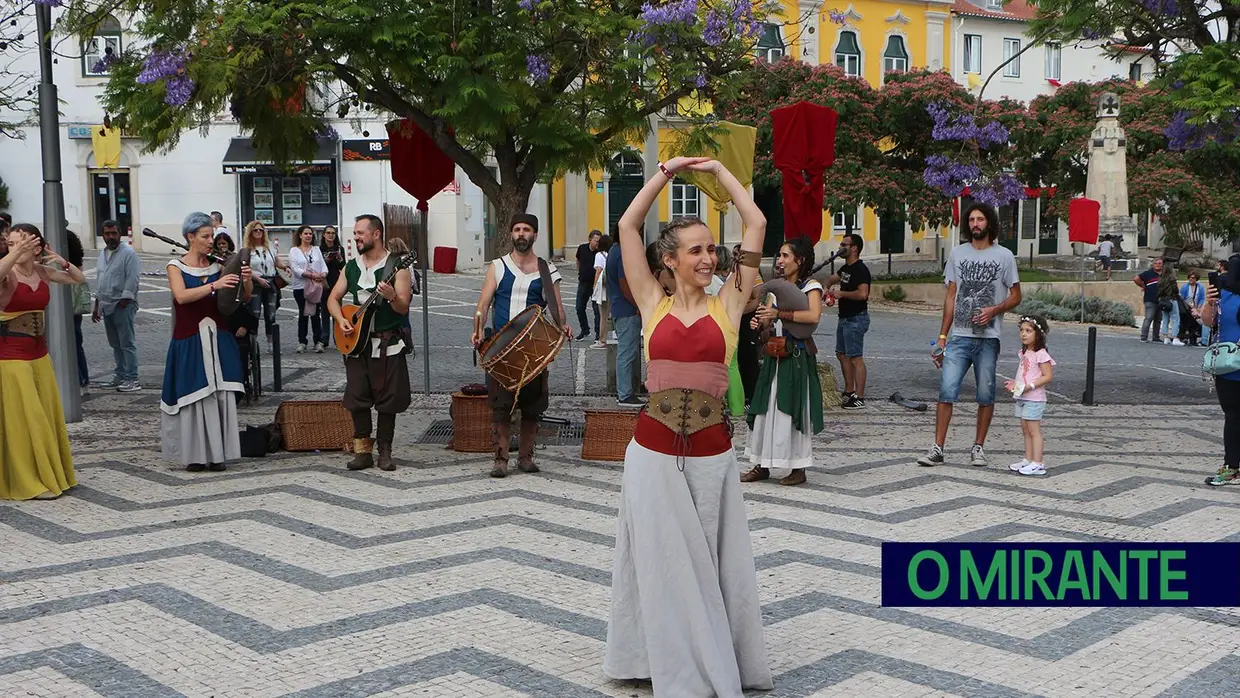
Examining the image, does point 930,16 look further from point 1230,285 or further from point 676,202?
point 1230,285

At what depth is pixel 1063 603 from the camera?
576 centimetres

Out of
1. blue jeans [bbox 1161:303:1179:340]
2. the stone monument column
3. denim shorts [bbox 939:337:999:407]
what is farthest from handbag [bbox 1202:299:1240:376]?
the stone monument column

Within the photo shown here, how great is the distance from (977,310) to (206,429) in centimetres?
538

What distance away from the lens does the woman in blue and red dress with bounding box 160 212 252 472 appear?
8844 millimetres

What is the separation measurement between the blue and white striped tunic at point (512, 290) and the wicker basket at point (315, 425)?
1.60 metres

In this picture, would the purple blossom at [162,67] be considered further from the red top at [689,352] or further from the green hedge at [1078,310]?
the green hedge at [1078,310]

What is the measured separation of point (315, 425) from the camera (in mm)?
9758

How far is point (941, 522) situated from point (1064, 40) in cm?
621

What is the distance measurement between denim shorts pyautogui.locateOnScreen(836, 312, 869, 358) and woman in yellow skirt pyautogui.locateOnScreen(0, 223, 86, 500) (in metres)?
6.96

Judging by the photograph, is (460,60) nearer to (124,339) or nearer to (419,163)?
(419,163)

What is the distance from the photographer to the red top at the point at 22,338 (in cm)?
795

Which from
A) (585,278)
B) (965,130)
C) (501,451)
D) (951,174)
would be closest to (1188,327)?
(965,130)

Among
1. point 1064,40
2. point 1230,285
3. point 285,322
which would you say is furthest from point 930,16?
point 1230,285

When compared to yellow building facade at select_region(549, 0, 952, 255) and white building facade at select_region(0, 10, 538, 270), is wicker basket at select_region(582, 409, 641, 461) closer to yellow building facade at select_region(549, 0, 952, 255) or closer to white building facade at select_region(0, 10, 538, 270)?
white building facade at select_region(0, 10, 538, 270)
